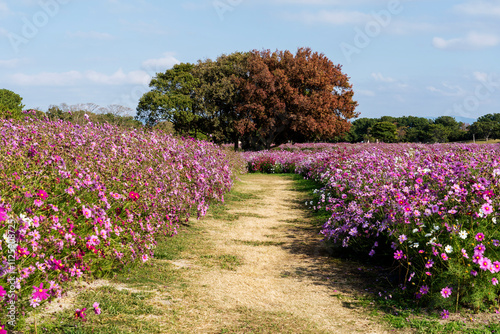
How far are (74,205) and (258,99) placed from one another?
24963 mm

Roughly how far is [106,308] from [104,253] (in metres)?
0.88

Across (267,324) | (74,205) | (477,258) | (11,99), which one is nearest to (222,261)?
(267,324)

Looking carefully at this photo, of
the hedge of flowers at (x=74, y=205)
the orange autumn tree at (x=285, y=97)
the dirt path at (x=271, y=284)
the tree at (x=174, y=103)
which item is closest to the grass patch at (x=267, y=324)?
the dirt path at (x=271, y=284)

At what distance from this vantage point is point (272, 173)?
22297mm


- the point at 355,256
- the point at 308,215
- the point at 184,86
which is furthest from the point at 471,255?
the point at 184,86

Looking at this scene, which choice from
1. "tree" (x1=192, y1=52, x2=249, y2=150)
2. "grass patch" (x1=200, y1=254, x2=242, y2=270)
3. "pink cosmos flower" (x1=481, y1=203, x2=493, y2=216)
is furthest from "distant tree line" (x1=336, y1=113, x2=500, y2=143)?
"pink cosmos flower" (x1=481, y1=203, x2=493, y2=216)

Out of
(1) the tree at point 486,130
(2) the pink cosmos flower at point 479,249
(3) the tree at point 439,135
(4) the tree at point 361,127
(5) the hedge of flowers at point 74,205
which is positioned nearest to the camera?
(5) the hedge of flowers at point 74,205

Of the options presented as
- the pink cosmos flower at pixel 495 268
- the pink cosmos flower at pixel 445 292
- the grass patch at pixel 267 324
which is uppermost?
the pink cosmos flower at pixel 495 268

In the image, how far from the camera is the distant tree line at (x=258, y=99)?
93.2 ft

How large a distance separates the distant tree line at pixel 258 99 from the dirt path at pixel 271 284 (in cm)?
1957

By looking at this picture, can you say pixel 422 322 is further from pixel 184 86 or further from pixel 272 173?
pixel 184 86

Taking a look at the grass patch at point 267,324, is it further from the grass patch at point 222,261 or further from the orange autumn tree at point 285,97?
the orange autumn tree at point 285,97

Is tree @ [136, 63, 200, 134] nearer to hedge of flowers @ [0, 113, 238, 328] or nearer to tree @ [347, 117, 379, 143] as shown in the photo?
hedge of flowers @ [0, 113, 238, 328]

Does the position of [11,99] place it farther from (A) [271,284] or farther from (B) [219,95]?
(A) [271,284]
